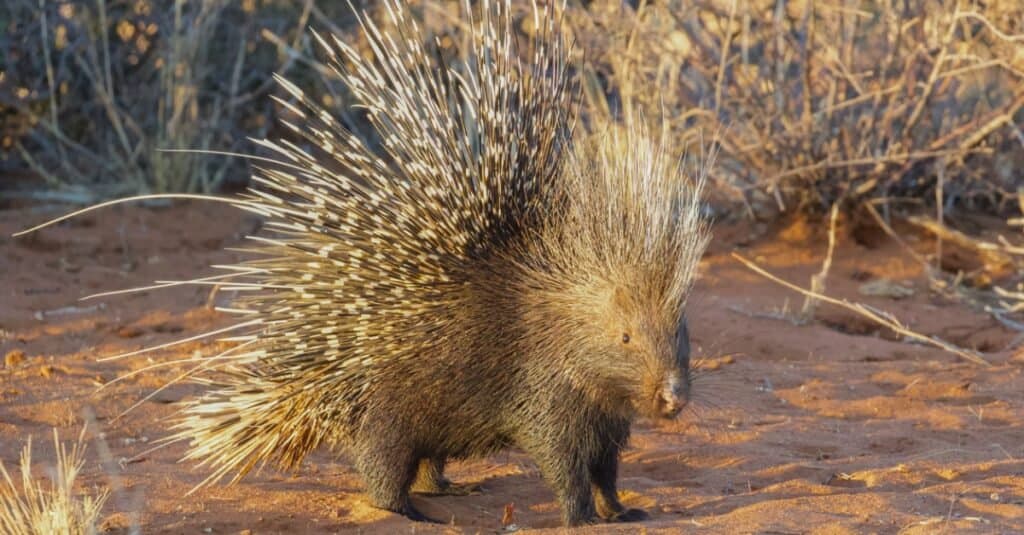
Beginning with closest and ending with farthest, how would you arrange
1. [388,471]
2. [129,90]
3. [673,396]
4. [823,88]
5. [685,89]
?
[673,396] < [388,471] < [823,88] < [685,89] < [129,90]

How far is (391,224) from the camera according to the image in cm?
466

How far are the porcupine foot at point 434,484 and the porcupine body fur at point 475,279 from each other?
1.63 feet

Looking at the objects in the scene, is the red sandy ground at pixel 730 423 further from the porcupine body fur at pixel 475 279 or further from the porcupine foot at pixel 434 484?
the porcupine body fur at pixel 475 279

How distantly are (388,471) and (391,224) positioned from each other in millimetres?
944

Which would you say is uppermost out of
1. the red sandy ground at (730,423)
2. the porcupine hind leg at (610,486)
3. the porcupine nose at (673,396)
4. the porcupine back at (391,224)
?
the porcupine back at (391,224)

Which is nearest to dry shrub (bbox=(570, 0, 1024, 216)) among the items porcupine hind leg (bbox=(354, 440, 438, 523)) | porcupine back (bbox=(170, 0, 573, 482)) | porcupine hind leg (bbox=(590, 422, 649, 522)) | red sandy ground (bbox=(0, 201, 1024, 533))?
red sandy ground (bbox=(0, 201, 1024, 533))

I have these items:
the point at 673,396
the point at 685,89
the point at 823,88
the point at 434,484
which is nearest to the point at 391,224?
the point at 673,396

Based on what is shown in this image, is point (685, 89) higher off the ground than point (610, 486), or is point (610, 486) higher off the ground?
point (685, 89)

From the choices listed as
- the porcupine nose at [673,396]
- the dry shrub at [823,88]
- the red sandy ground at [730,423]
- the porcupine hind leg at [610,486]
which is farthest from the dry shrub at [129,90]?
the porcupine nose at [673,396]

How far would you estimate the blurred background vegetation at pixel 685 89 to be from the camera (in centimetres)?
873

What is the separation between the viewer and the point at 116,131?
1276 cm

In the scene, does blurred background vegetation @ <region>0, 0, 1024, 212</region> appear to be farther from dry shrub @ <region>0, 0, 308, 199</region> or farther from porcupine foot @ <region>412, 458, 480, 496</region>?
porcupine foot @ <region>412, 458, 480, 496</region>

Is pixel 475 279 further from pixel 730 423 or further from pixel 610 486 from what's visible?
pixel 730 423

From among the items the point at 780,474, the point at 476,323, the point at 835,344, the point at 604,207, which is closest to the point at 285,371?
the point at 476,323
